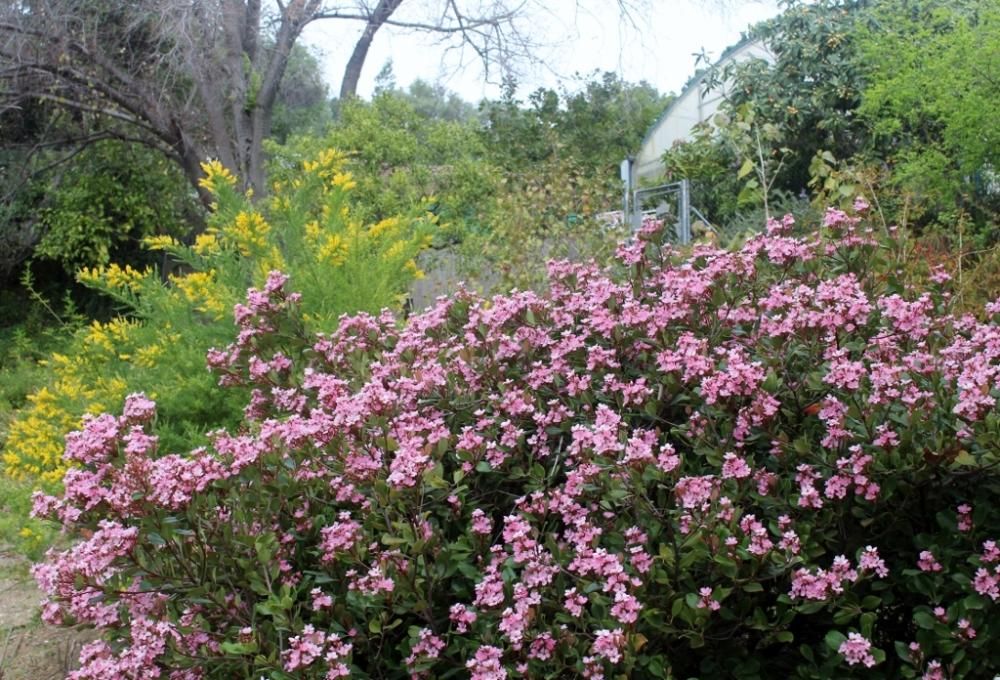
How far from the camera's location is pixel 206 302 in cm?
395

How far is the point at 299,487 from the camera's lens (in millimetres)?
2068

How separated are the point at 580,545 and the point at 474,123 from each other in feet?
51.0

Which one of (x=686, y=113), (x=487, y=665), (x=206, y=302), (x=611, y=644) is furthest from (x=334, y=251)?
(x=686, y=113)

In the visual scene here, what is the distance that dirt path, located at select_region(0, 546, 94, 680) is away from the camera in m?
3.20

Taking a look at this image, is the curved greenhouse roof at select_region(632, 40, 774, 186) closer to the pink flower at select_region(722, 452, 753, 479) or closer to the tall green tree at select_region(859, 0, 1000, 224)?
the tall green tree at select_region(859, 0, 1000, 224)

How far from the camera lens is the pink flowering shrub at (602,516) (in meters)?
1.74

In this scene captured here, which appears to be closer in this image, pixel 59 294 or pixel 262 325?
pixel 262 325

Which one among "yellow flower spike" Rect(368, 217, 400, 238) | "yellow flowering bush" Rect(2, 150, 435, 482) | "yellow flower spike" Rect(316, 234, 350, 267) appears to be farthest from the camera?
"yellow flower spike" Rect(368, 217, 400, 238)

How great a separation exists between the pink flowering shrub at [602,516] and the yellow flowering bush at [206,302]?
56.4 inches

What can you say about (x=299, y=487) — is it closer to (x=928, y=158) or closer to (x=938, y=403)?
(x=938, y=403)

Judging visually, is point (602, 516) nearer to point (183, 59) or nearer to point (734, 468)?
point (734, 468)

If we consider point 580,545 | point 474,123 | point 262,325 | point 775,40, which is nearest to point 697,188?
point 775,40

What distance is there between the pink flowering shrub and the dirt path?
1145 millimetres

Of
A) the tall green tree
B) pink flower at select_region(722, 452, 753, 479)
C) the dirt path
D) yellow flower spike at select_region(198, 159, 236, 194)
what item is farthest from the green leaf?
the tall green tree
